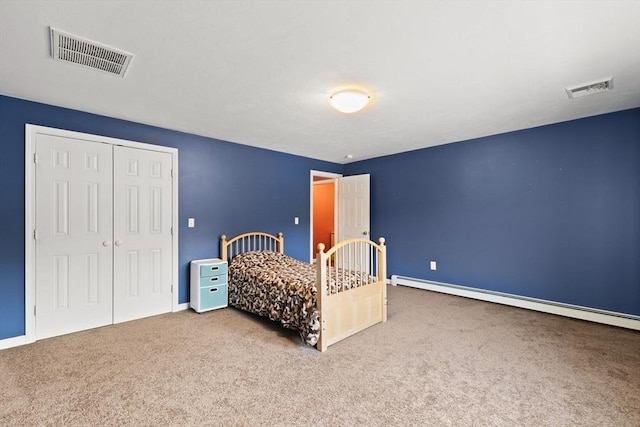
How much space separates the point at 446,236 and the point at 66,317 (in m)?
4.88

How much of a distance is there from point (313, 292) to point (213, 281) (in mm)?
1598

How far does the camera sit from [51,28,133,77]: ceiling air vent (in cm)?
187

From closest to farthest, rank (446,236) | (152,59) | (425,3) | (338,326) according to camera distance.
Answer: (425,3) → (152,59) → (338,326) → (446,236)

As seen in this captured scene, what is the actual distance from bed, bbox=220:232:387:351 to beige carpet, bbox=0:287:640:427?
0.16 metres

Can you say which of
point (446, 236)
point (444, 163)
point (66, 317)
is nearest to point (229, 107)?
point (66, 317)

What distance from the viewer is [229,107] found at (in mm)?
3008

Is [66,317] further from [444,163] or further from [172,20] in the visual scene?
[444,163]

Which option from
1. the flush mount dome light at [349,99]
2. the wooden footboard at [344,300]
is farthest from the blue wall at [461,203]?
the flush mount dome light at [349,99]

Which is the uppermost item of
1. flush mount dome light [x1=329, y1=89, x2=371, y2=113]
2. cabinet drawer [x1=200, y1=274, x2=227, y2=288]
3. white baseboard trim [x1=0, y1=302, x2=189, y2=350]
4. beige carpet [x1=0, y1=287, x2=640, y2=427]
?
flush mount dome light [x1=329, y1=89, x2=371, y2=113]

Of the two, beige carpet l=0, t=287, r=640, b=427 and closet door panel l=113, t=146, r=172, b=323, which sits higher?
closet door panel l=113, t=146, r=172, b=323

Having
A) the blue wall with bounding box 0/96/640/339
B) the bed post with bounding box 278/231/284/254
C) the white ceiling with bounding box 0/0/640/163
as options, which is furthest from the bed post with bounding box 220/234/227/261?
the white ceiling with bounding box 0/0/640/163

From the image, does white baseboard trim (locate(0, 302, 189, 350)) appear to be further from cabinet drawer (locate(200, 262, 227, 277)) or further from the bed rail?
the bed rail

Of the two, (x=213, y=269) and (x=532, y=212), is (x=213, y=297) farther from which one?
(x=532, y=212)

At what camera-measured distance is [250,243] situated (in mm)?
4492
